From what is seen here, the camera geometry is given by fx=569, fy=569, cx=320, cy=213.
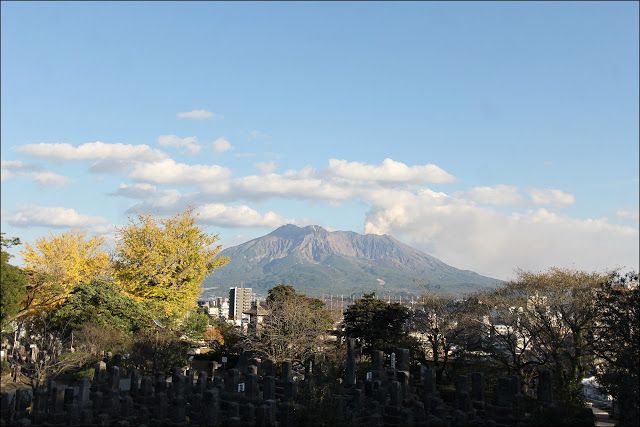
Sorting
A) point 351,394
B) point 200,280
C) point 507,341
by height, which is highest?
point 200,280

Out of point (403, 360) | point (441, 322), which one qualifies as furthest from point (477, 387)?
point (441, 322)

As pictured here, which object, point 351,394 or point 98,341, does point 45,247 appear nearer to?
point 98,341

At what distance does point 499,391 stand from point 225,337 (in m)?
28.4

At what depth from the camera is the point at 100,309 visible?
32.9 metres

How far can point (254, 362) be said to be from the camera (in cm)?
3378

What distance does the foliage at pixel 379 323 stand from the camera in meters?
41.1

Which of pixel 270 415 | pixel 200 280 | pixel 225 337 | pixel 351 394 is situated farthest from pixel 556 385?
pixel 225 337

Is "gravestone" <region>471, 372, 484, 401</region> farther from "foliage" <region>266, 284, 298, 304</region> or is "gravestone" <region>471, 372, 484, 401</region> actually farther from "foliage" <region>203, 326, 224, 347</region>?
"foliage" <region>266, 284, 298, 304</region>

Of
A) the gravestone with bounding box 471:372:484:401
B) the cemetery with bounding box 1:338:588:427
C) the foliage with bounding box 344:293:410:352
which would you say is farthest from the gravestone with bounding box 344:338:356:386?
the foliage with bounding box 344:293:410:352

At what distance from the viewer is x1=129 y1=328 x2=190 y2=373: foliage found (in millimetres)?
31688

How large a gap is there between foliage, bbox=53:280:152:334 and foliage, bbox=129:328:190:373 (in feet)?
4.03

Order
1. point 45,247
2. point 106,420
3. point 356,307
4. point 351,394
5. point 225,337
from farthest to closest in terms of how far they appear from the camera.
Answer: point 225,337 → point 356,307 → point 45,247 → point 351,394 → point 106,420

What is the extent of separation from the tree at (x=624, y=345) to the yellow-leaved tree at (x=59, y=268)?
27.2 m

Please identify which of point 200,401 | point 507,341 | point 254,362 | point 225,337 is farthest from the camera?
point 225,337
